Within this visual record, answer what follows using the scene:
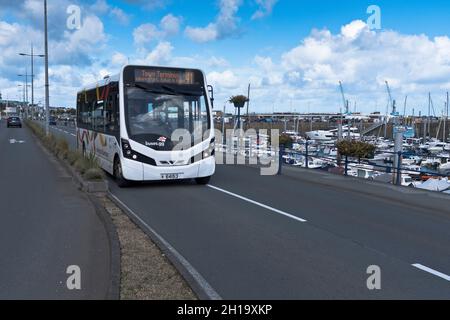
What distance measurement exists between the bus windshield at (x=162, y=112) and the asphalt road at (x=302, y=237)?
1.59 metres

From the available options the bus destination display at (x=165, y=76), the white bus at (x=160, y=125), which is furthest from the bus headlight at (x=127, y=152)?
the bus destination display at (x=165, y=76)

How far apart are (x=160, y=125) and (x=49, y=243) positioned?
6561mm

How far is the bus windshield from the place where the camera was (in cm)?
1389

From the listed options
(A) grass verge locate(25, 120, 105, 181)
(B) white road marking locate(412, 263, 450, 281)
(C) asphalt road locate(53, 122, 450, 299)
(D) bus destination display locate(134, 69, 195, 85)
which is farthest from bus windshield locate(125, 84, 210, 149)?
(B) white road marking locate(412, 263, 450, 281)

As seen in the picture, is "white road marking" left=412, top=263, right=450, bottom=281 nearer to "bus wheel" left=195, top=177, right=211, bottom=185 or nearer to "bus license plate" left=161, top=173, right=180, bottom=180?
"bus license plate" left=161, top=173, right=180, bottom=180

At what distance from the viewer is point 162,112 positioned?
559 inches

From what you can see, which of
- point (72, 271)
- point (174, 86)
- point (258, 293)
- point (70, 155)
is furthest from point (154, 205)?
point (70, 155)

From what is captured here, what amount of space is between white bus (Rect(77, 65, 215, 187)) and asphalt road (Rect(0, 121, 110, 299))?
5.76 feet

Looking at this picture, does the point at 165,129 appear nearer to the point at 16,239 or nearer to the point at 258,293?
the point at 16,239

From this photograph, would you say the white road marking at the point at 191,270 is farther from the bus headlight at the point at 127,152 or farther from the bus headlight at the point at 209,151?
the bus headlight at the point at 209,151

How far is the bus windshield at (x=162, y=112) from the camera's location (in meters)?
13.9

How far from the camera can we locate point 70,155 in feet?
62.4

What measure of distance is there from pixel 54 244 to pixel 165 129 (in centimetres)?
661
